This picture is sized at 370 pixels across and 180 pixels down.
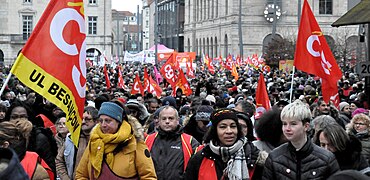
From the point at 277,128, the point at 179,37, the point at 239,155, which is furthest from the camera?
the point at 179,37

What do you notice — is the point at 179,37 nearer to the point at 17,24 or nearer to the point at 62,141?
the point at 17,24

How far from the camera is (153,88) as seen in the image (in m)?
21.7

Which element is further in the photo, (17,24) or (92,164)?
(17,24)

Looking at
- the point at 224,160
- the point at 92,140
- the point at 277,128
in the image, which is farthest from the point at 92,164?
the point at 277,128

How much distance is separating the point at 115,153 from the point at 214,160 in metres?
0.74

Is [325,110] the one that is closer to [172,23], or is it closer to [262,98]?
[262,98]

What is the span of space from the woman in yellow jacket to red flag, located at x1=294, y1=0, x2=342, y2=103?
20.3ft

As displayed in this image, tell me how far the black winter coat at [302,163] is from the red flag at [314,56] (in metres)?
6.48

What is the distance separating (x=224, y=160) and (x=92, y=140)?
1.01m

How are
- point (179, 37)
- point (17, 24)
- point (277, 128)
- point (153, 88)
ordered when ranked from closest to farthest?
point (277, 128)
point (153, 88)
point (17, 24)
point (179, 37)

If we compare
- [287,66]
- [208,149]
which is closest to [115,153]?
[208,149]

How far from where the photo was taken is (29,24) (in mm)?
76250

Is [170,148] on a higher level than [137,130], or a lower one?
lower

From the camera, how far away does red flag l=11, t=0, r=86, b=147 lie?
6.83 meters
